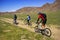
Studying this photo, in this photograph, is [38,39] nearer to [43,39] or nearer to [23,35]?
[43,39]

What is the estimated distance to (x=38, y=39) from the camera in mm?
17750

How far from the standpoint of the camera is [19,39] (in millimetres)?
17812

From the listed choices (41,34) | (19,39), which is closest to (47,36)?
(41,34)

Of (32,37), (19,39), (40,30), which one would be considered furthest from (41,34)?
(19,39)

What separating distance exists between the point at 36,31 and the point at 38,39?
286 centimetres

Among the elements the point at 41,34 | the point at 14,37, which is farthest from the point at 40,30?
the point at 14,37

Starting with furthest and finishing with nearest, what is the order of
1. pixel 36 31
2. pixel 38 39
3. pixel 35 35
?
pixel 36 31 → pixel 35 35 → pixel 38 39

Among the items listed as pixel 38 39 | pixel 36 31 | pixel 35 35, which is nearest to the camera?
pixel 38 39

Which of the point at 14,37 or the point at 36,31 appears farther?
the point at 36,31

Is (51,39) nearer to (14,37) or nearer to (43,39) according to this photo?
(43,39)

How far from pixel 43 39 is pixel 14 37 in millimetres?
2919

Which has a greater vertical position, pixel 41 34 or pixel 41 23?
pixel 41 23

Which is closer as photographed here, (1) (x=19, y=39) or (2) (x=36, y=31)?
(1) (x=19, y=39)

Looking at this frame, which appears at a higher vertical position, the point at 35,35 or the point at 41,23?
the point at 41,23
